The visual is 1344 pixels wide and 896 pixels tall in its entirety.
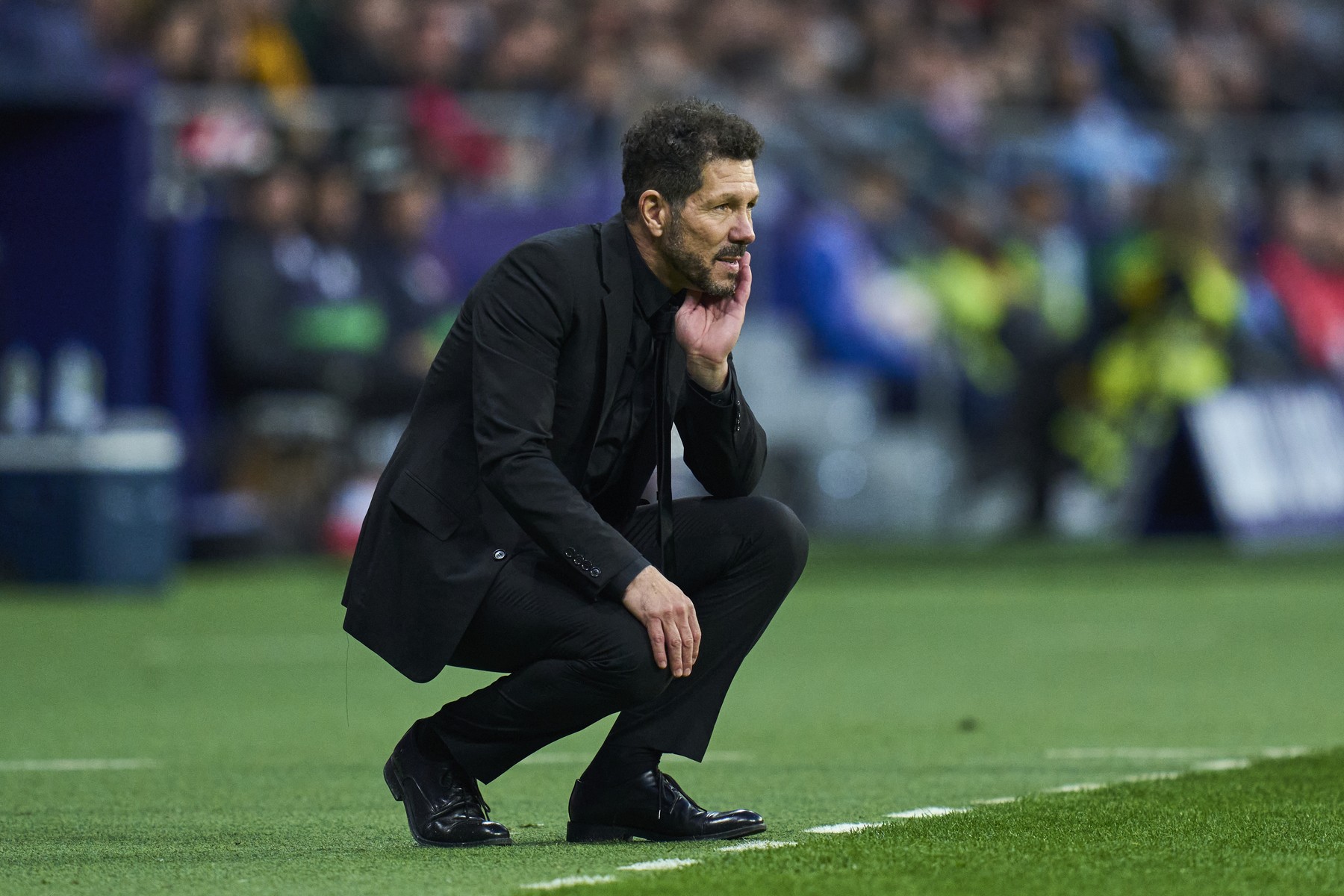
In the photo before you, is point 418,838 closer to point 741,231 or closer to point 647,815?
point 647,815

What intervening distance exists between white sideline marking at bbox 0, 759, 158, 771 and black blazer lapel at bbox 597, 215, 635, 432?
246 centimetres

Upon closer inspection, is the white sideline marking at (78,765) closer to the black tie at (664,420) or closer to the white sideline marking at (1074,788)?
the black tie at (664,420)

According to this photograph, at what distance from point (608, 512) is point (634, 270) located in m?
0.55

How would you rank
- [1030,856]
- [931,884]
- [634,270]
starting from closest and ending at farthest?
[931,884], [1030,856], [634,270]

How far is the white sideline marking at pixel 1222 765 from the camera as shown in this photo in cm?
628

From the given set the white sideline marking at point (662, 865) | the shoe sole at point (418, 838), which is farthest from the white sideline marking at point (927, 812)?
the shoe sole at point (418, 838)

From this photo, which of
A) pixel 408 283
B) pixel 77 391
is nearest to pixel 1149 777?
pixel 77 391

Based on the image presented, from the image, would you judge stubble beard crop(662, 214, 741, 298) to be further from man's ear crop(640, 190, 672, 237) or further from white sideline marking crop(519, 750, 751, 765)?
white sideline marking crop(519, 750, 751, 765)

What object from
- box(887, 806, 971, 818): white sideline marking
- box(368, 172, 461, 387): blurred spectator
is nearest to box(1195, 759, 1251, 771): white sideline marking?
box(887, 806, 971, 818): white sideline marking

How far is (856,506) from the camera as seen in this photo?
56.4 feet

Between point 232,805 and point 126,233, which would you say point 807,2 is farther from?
point 232,805

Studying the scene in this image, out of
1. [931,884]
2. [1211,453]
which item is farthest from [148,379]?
[931,884]

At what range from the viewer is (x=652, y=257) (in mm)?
5020

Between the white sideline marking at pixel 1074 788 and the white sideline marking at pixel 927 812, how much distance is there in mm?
349
